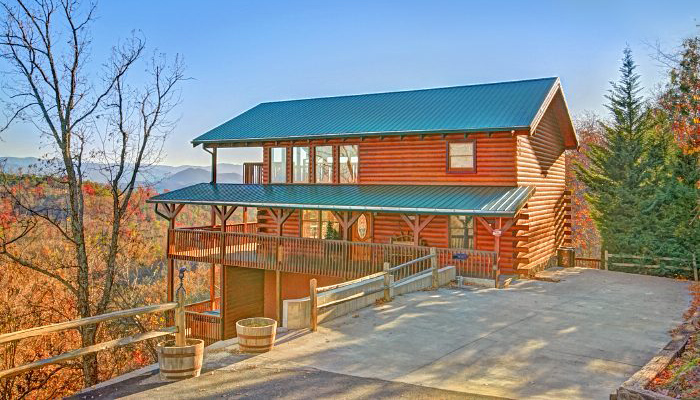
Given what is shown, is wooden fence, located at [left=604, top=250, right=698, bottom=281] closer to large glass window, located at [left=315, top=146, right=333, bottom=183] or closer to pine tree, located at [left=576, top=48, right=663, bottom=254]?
pine tree, located at [left=576, top=48, right=663, bottom=254]

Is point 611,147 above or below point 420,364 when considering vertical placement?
above

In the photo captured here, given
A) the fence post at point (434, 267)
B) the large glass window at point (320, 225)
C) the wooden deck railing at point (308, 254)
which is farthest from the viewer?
the large glass window at point (320, 225)

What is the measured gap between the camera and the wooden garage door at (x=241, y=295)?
23.0 m

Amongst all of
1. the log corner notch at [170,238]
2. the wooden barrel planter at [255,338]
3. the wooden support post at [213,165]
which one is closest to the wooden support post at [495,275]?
the wooden barrel planter at [255,338]

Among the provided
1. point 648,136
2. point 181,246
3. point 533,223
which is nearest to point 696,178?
point 648,136

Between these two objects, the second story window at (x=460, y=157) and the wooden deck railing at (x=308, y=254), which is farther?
the second story window at (x=460, y=157)

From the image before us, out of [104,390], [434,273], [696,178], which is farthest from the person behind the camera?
[696,178]

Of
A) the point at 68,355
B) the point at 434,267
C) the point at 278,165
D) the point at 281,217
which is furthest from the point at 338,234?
the point at 68,355

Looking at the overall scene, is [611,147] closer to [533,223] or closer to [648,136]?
[648,136]

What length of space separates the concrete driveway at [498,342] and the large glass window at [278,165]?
11.8m

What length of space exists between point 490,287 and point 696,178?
38.5 feet

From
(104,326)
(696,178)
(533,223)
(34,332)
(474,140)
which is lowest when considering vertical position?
(104,326)

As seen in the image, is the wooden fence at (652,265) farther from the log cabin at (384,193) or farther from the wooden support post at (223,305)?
the wooden support post at (223,305)

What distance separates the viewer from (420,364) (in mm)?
9227
